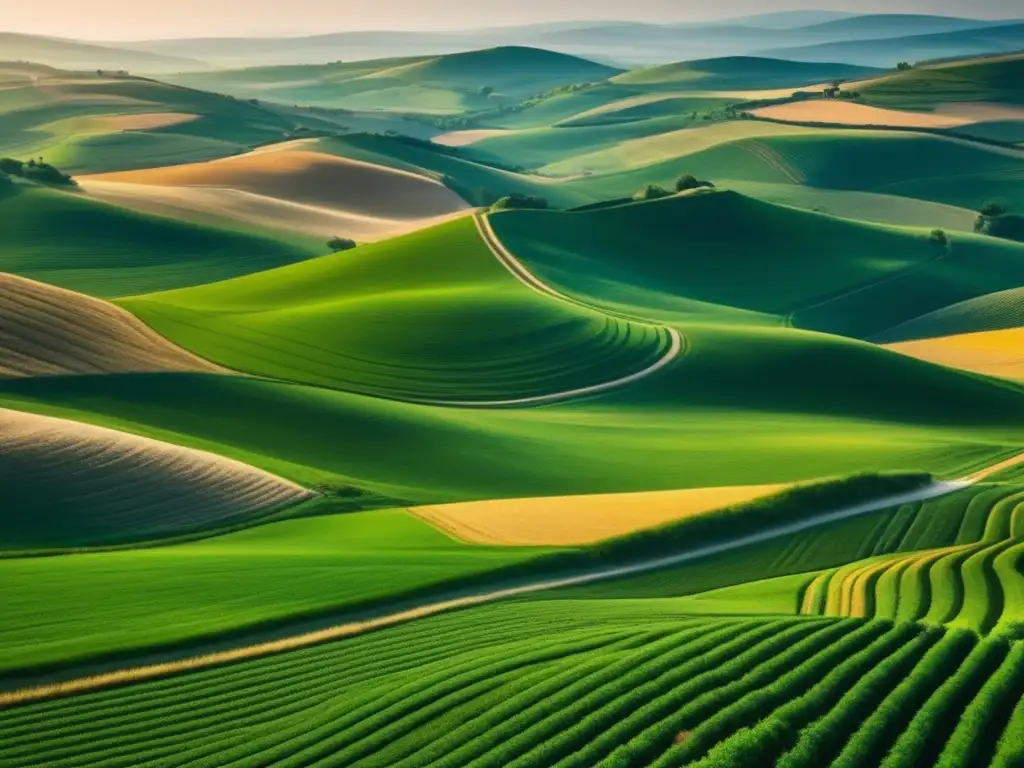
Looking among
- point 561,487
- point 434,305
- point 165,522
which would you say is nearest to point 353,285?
point 434,305

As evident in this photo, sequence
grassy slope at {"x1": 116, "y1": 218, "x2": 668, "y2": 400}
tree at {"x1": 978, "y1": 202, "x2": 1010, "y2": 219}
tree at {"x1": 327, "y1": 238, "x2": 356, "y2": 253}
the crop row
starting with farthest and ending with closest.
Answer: tree at {"x1": 978, "y1": 202, "x2": 1010, "y2": 219} < tree at {"x1": 327, "y1": 238, "x2": 356, "y2": 253} < grassy slope at {"x1": 116, "y1": 218, "x2": 668, "y2": 400} < the crop row

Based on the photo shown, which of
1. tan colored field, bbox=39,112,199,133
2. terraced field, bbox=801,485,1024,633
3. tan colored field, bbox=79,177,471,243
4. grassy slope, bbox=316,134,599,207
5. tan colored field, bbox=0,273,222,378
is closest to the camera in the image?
terraced field, bbox=801,485,1024,633

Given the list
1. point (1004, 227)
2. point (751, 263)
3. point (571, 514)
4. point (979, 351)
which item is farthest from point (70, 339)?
point (1004, 227)

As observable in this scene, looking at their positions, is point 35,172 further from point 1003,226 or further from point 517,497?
point 1003,226

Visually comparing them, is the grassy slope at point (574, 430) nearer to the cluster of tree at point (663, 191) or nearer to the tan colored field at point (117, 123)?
the cluster of tree at point (663, 191)

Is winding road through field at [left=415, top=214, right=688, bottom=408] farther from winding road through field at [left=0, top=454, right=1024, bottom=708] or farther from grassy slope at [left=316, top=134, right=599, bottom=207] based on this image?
grassy slope at [left=316, top=134, right=599, bottom=207]

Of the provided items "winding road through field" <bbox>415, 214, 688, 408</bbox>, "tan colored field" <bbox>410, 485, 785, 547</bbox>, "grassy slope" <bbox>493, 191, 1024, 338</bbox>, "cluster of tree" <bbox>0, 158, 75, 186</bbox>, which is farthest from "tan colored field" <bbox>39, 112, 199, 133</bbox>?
"tan colored field" <bbox>410, 485, 785, 547</bbox>
